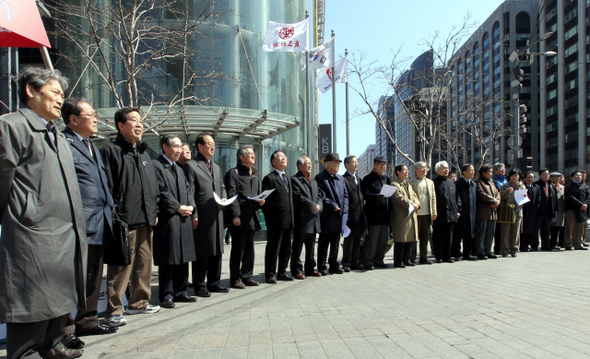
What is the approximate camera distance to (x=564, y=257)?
33.7 feet

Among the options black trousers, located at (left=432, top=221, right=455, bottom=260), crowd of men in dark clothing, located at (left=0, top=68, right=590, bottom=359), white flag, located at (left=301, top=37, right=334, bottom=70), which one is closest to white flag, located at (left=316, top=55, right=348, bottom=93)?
white flag, located at (left=301, top=37, right=334, bottom=70)

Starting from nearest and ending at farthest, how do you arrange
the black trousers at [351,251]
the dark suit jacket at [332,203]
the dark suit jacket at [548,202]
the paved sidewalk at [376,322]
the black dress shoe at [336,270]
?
1. the paved sidewalk at [376,322]
2. the dark suit jacket at [332,203]
3. the black dress shoe at [336,270]
4. the black trousers at [351,251]
5. the dark suit jacket at [548,202]

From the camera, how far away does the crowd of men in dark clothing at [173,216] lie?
2.98 metres

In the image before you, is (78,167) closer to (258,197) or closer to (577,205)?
(258,197)

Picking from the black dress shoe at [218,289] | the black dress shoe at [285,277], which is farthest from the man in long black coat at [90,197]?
the black dress shoe at [285,277]

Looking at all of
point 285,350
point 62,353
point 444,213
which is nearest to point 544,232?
point 444,213

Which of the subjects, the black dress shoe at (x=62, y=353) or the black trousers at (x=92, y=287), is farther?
the black trousers at (x=92, y=287)

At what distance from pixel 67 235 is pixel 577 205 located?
40.5 feet

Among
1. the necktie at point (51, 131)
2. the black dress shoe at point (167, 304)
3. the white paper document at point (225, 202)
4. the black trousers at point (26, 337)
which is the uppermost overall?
the necktie at point (51, 131)

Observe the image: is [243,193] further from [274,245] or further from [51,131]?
[51,131]

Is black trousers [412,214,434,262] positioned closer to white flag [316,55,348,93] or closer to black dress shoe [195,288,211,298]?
black dress shoe [195,288,211,298]

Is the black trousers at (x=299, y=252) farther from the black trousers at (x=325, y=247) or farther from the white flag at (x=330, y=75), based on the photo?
the white flag at (x=330, y=75)

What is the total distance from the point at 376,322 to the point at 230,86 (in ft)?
52.0

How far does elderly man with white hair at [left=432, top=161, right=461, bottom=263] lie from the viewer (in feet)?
31.4
